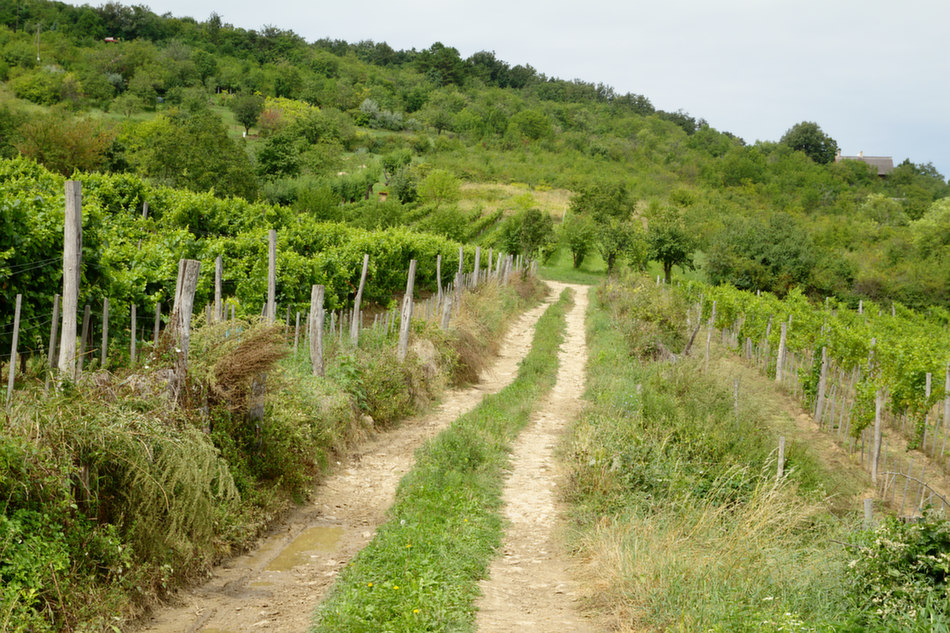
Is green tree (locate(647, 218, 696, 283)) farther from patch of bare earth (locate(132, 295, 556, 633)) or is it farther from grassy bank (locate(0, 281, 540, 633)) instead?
grassy bank (locate(0, 281, 540, 633))

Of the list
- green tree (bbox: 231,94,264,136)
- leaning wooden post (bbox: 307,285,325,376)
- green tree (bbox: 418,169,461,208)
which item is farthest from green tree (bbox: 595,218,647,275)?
green tree (bbox: 231,94,264,136)

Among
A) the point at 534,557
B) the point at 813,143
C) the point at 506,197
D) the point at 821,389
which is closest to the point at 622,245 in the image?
the point at 506,197

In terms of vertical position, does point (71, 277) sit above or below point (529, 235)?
below

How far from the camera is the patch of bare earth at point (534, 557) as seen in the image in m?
5.64

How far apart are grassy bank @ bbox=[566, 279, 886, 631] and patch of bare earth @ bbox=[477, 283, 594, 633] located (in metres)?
0.31

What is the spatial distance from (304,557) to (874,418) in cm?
1314

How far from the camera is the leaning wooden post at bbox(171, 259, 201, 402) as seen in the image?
6594mm

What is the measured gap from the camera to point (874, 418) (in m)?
14.9

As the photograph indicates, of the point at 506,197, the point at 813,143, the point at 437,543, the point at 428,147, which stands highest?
the point at 813,143

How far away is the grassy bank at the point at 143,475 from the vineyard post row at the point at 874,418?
8.42 meters

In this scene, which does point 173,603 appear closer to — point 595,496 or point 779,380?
point 595,496

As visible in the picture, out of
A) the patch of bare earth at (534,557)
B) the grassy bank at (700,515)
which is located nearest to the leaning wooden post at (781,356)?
the grassy bank at (700,515)

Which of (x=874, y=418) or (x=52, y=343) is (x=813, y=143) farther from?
(x=52, y=343)

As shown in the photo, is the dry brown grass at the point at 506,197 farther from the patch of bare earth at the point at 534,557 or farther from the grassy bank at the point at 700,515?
the patch of bare earth at the point at 534,557
